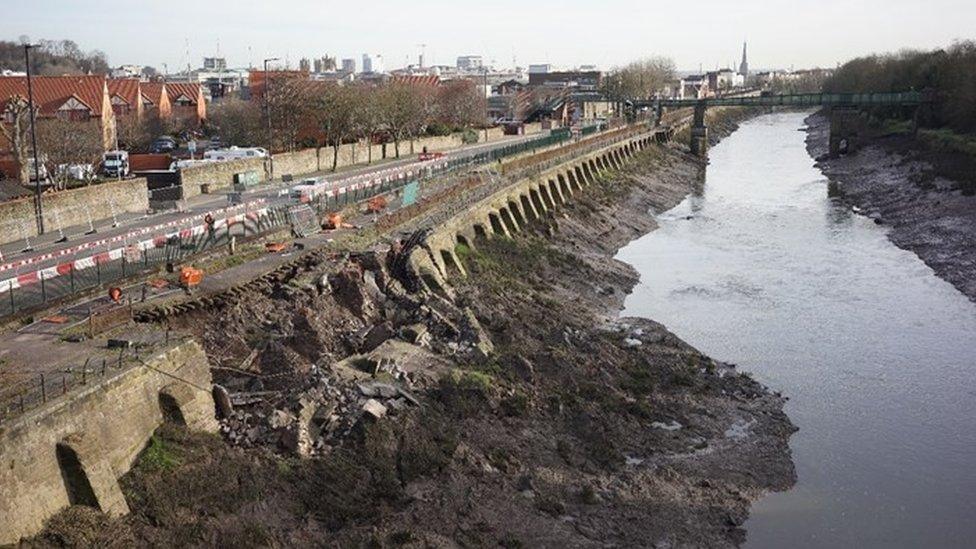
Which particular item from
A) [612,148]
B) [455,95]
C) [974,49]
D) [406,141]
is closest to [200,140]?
[406,141]

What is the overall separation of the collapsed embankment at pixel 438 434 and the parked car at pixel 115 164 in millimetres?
22575

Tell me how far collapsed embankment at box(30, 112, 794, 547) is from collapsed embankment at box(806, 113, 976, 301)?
68.2 feet

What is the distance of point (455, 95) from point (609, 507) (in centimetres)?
7530

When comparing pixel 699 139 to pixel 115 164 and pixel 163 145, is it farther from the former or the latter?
pixel 115 164

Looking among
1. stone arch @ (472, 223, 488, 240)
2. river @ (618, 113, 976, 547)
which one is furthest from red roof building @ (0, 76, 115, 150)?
river @ (618, 113, 976, 547)

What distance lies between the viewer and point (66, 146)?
146 feet

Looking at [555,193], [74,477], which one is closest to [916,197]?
[555,193]

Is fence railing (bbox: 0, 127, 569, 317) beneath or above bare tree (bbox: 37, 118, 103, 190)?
beneath

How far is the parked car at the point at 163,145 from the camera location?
62.7m

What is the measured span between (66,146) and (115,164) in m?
3.70

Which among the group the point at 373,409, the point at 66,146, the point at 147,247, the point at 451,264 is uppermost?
the point at 66,146

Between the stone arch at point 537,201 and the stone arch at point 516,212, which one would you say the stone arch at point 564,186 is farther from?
the stone arch at point 516,212

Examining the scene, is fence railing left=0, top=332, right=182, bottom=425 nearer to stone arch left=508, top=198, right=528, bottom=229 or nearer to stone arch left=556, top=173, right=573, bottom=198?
stone arch left=508, top=198, right=528, bottom=229

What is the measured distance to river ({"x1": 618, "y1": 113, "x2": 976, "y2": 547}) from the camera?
2116 centimetres
